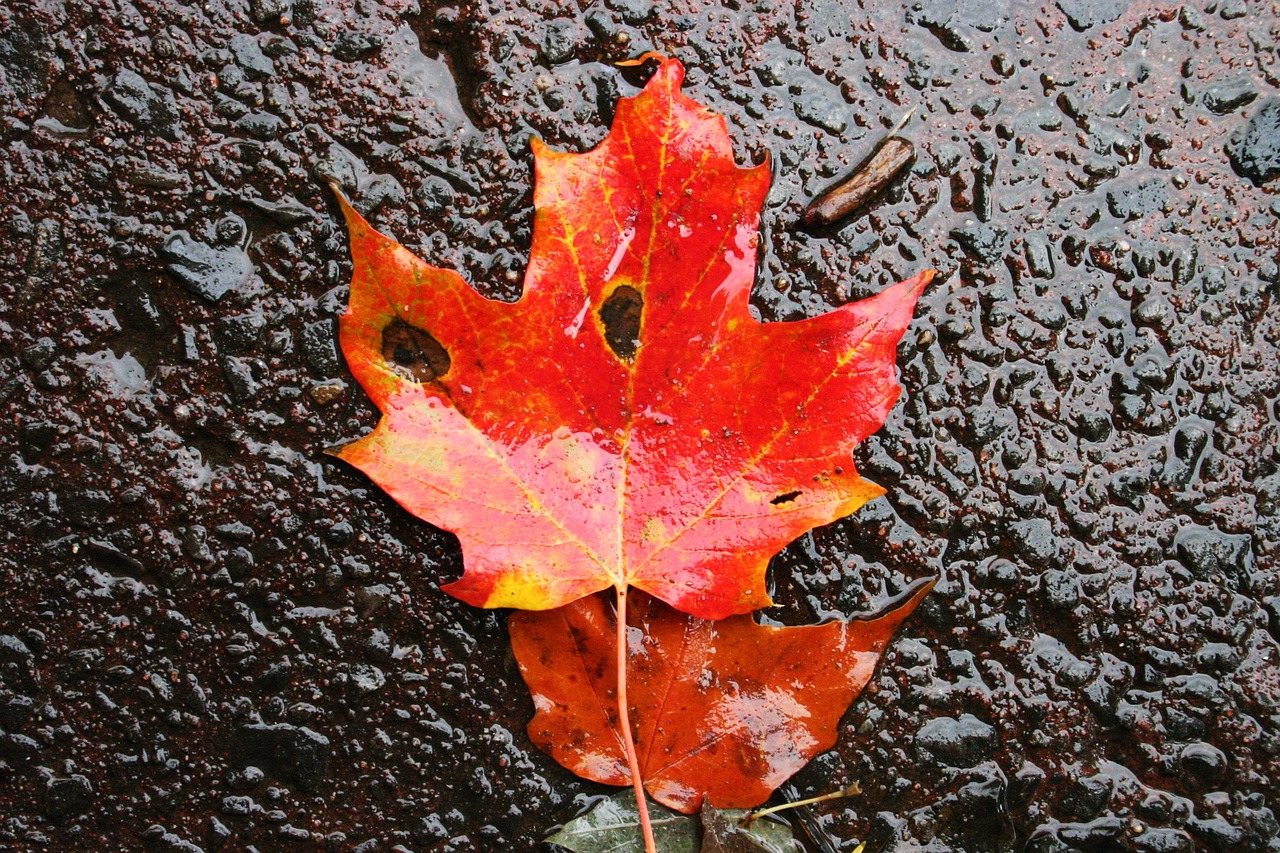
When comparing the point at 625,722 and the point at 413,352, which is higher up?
the point at 413,352

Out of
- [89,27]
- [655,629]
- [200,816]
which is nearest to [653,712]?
[655,629]

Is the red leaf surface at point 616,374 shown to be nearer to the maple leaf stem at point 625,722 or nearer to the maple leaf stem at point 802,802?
the maple leaf stem at point 625,722

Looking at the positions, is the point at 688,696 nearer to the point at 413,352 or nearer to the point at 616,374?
the point at 616,374

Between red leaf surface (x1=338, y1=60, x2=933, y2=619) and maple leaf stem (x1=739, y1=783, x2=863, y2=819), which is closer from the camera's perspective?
red leaf surface (x1=338, y1=60, x2=933, y2=619)

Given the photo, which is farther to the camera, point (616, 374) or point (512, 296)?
point (512, 296)

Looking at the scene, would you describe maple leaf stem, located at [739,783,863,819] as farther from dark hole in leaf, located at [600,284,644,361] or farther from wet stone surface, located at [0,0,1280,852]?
dark hole in leaf, located at [600,284,644,361]

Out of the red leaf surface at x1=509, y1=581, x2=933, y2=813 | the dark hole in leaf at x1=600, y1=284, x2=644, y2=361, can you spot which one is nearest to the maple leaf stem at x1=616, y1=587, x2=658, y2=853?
the red leaf surface at x1=509, y1=581, x2=933, y2=813

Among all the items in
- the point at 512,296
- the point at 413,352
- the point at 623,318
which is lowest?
the point at 413,352

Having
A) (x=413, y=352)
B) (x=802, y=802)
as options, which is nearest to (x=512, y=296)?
(x=413, y=352)
